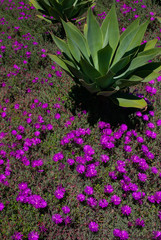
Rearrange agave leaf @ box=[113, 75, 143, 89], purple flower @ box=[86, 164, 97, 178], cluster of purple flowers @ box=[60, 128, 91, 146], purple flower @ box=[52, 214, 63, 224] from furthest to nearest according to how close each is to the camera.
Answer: cluster of purple flowers @ box=[60, 128, 91, 146] → agave leaf @ box=[113, 75, 143, 89] → purple flower @ box=[86, 164, 97, 178] → purple flower @ box=[52, 214, 63, 224]

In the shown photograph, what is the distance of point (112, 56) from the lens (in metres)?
3.46

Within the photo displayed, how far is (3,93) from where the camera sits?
→ 4301 millimetres

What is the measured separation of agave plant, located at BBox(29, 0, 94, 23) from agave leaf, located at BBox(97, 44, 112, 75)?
8.76ft

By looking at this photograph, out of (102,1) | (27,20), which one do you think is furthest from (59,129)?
(102,1)

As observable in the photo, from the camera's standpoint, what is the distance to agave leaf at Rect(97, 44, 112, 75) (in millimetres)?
2976

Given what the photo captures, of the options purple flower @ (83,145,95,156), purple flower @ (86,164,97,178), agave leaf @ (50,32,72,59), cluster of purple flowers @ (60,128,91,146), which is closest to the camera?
purple flower @ (86,164,97,178)

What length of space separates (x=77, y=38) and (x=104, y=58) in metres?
0.69

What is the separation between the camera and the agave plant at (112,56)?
Result: 10.5 feet

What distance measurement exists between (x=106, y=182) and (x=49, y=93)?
2.09 m

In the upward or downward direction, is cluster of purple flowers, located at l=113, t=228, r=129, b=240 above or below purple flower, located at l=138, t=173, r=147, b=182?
above

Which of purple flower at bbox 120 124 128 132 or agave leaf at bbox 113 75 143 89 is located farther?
purple flower at bbox 120 124 128 132

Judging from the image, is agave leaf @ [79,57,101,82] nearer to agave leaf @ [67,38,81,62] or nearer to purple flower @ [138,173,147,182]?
agave leaf @ [67,38,81,62]

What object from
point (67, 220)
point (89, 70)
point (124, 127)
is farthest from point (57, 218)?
point (89, 70)

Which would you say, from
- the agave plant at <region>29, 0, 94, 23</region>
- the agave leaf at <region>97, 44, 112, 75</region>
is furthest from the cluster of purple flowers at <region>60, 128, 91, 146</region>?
the agave plant at <region>29, 0, 94, 23</region>
